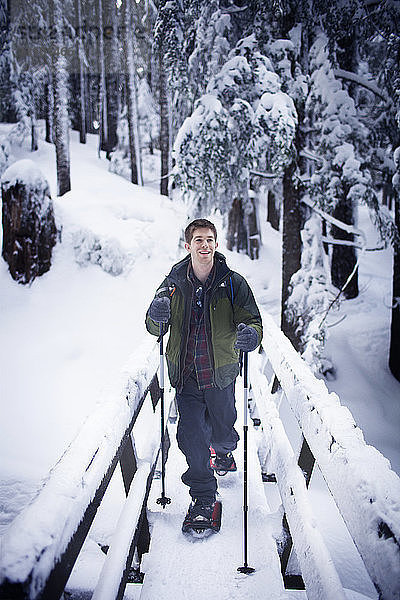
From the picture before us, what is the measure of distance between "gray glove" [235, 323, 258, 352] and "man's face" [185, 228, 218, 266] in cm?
62

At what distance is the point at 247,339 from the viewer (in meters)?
2.70

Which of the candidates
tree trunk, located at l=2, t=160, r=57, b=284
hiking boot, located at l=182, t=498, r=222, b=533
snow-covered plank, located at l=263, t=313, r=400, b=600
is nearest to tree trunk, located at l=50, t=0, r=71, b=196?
tree trunk, located at l=2, t=160, r=57, b=284

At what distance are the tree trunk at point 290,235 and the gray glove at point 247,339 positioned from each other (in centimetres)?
515

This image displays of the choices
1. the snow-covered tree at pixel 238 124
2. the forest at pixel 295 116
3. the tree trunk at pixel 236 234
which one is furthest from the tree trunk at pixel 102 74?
the snow-covered tree at pixel 238 124

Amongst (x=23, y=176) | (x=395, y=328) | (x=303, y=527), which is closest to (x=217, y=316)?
(x=303, y=527)

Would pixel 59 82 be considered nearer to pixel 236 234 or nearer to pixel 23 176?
pixel 23 176

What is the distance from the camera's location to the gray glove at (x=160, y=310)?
2.79 m

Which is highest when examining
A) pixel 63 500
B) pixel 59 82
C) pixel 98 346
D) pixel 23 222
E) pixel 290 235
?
pixel 59 82

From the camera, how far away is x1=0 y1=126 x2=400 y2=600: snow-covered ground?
4188 millimetres

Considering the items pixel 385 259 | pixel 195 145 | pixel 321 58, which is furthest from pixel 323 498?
pixel 385 259

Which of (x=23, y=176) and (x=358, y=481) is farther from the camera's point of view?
(x=23, y=176)

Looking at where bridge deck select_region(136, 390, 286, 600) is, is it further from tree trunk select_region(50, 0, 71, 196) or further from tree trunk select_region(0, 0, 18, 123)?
tree trunk select_region(0, 0, 18, 123)

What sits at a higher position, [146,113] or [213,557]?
[146,113]

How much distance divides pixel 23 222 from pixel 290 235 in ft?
20.4
